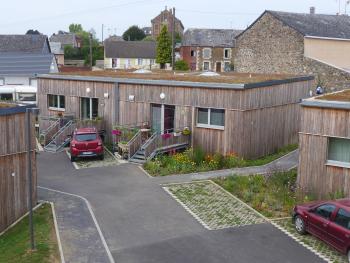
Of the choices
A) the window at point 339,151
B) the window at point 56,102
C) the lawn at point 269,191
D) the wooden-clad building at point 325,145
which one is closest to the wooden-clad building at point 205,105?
the window at point 56,102

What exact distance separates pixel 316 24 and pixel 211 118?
2799cm

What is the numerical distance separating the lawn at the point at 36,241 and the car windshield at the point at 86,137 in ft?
26.9

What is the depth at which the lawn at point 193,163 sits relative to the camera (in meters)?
23.5

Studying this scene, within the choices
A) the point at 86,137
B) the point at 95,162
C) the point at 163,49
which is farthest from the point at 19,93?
the point at 163,49

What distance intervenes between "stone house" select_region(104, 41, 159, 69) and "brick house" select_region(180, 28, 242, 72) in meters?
Answer: 15.7

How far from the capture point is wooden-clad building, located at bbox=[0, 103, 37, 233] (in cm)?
1658

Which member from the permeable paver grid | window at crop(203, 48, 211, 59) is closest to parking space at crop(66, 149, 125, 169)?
the permeable paver grid

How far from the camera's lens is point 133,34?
125250 mm

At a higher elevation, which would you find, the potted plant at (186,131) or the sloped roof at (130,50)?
the sloped roof at (130,50)

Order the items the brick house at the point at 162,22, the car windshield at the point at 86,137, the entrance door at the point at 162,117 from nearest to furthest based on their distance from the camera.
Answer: the car windshield at the point at 86,137 → the entrance door at the point at 162,117 → the brick house at the point at 162,22

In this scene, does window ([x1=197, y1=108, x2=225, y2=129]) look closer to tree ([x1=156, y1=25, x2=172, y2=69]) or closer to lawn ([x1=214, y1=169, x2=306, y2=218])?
lawn ([x1=214, y1=169, x2=306, y2=218])

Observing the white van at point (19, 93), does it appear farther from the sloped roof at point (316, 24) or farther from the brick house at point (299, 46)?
the sloped roof at point (316, 24)

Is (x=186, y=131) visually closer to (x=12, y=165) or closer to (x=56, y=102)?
(x=12, y=165)

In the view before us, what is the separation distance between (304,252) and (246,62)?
129 ft
